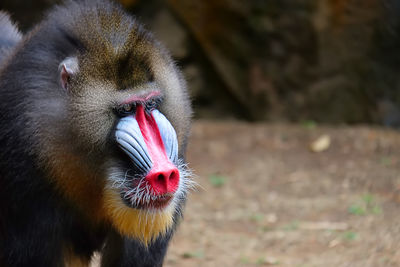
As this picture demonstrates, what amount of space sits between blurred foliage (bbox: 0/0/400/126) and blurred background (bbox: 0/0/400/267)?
1cm

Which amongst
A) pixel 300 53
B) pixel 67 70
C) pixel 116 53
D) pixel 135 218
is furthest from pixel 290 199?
pixel 67 70

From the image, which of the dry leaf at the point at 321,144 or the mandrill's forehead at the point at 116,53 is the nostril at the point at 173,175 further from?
the dry leaf at the point at 321,144

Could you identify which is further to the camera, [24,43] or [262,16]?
[262,16]

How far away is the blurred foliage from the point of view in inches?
289

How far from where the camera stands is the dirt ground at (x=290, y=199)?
4809 millimetres

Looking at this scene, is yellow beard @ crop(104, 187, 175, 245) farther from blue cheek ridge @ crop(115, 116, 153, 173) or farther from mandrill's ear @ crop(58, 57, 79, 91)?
mandrill's ear @ crop(58, 57, 79, 91)

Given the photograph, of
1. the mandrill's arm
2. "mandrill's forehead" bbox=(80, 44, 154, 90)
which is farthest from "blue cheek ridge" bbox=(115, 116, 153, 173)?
the mandrill's arm

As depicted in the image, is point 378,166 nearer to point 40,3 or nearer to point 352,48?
point 352,48

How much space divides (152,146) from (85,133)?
333mm

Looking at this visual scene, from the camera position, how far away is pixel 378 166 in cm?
636

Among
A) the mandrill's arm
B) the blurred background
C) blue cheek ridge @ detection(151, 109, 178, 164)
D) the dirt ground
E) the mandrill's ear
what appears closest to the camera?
blue cheek ridge @ detection(151, 109, 178, 164)

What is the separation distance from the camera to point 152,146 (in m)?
2.97

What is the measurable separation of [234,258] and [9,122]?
2.05 meters

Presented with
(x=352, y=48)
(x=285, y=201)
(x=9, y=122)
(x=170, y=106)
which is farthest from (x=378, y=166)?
(x=9, y=122)
